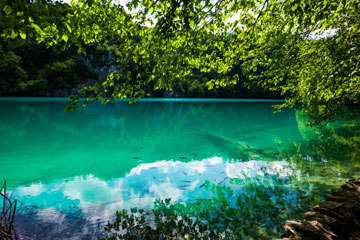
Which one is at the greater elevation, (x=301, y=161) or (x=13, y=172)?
(x=13, y=172)

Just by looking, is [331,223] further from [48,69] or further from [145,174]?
[48,69]

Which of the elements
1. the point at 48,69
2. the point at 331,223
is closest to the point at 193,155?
the point at 331,223

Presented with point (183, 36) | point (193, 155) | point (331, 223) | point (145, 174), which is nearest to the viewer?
point (331, 223)

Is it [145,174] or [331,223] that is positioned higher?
[145,174]

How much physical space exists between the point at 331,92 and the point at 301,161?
480 centimetres

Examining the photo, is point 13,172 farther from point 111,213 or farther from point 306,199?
point 306,199

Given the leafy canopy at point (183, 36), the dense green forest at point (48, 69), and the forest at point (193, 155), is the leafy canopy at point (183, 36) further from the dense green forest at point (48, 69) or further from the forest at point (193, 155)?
the dense green forest at point (48, 69)

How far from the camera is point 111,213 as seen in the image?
5.49 metres

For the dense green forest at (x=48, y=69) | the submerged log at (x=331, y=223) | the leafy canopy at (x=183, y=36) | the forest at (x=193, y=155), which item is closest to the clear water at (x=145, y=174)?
the forest at (x=193, y=155)

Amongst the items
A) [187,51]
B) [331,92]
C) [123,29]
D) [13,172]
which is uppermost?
[123,29]

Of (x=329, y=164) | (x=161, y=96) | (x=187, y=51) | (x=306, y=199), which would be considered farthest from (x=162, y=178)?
(x=161, y=96)

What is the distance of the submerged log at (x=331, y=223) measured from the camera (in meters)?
3.23

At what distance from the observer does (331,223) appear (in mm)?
3555

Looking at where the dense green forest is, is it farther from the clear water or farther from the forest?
the forest
